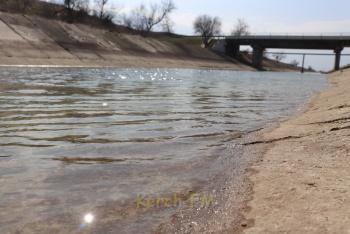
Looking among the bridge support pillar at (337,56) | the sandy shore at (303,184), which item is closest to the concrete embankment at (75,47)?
the bridge support pillar at (337,56)

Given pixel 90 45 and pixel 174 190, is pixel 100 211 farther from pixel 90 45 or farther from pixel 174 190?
pixel 90 45

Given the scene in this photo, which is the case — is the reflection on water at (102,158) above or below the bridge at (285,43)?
below

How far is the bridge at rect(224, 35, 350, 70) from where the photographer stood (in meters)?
68.3

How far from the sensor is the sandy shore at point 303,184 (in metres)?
2.65

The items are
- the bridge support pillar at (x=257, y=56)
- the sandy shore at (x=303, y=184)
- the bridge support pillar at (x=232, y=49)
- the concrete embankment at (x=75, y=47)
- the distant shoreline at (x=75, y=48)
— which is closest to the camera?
the sandy shore at (x=303, y=184)

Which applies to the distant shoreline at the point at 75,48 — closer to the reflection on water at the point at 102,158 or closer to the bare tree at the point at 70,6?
the bare tree at the point at 70,6

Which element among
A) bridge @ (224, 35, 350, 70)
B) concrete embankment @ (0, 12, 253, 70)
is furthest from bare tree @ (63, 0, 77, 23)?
bridge @ (224, 35, 350, 70)

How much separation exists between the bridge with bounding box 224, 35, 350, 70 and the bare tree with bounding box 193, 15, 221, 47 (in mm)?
9833

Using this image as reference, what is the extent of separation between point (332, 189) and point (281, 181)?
20.7 inches

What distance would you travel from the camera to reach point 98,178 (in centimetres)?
410

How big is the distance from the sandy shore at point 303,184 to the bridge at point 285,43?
6881 centimetres

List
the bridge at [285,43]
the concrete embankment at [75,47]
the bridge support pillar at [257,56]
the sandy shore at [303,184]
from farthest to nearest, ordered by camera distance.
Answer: the bridge support pillar at [257,56] < the bridge at [285,43] < the concrete embankment at [75,47] < the sandy shore at [303,184]

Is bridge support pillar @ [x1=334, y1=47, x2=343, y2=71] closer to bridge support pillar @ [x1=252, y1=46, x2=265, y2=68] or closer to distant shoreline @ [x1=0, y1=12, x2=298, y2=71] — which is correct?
bridge support pillar @ [x1=252, y1=46, x2=265, y2=68]

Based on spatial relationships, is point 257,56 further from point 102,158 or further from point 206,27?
point 102,158
